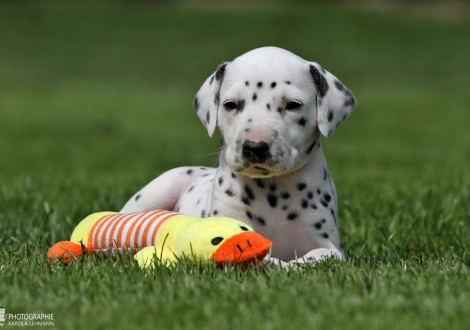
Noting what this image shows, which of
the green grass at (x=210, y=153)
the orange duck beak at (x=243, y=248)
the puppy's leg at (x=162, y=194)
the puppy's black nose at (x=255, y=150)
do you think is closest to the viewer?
the green grass at (x=210, y=153)

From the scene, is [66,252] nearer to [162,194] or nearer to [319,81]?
[162,194]

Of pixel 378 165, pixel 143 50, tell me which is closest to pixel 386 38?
pixel 143 50

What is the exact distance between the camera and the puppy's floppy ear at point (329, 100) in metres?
4.84

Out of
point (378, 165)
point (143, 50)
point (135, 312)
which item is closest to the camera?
point (135, 312)

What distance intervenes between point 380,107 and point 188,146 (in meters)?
7.67

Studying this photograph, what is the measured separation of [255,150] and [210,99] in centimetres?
83

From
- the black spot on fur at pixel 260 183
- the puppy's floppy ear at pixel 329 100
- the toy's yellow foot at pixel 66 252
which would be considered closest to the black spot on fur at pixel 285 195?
the black spot on fur at pixel 260 183

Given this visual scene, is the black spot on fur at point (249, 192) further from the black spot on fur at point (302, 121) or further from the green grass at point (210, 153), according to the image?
the green grass at point (210, 153)

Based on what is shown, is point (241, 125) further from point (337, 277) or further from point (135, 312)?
point (135, 312)

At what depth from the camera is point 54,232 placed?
20.0ft

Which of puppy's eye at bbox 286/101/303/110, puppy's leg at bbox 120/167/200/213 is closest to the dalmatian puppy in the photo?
puppy's eye at bbox 286/101/303/110

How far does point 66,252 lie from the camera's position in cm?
474

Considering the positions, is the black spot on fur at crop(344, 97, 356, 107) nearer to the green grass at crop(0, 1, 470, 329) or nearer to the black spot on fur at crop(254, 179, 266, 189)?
the black spot on fur at crop(254, 179, 266, 189)

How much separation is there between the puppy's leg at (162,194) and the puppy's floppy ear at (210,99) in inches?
44.2
